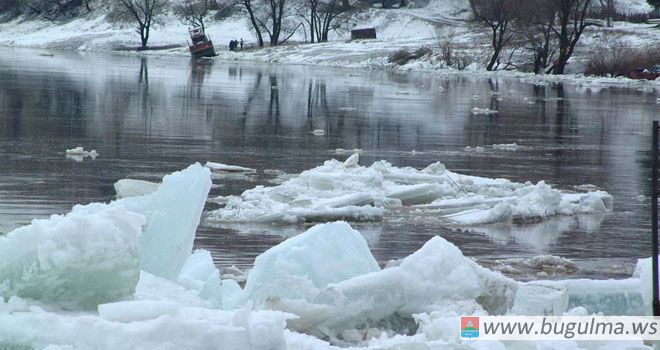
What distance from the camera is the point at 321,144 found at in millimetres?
16562

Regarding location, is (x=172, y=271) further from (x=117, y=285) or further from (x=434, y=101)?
(x=434, y=101)

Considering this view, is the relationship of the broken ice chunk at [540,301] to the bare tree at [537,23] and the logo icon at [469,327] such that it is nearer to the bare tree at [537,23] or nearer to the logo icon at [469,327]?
the logo icon at [469,327]

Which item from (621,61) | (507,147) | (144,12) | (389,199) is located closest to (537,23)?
(621,61)

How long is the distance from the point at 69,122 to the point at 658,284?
47.8ft

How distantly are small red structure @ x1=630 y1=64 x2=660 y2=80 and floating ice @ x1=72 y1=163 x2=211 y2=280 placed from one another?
157ft

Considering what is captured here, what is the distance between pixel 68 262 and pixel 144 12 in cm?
8377

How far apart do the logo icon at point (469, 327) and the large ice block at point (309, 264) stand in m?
0.81

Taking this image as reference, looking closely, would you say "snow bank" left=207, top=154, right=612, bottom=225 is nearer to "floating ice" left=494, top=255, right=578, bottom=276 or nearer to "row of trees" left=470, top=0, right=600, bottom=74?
"floating ice" left=494, top=255, right=578, bottom=276

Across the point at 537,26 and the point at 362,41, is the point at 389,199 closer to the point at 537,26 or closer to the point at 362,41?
the point at 537,26

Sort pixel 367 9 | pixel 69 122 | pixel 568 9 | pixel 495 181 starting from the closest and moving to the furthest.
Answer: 1. pixel 495 181
2. pixel 69 122
3. pixel 568 9
4. pixel 367 9

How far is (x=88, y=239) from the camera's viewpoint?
4887mm

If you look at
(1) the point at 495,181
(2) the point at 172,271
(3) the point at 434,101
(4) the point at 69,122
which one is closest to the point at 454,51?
(3) the point at 434,101

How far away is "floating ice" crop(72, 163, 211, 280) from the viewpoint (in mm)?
6008

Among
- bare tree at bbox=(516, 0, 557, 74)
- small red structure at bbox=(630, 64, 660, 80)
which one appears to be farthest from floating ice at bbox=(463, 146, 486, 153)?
bare tree at bbox=(516, 0, 557, 74)
